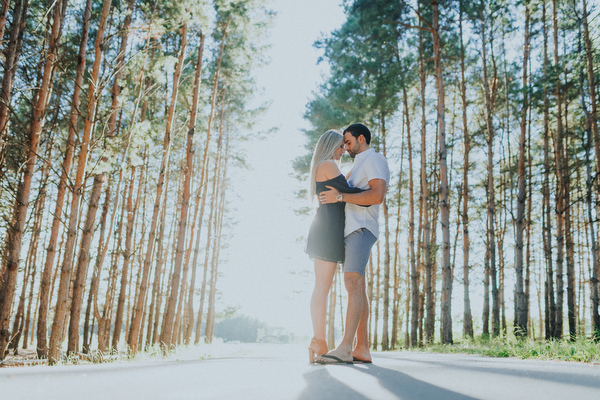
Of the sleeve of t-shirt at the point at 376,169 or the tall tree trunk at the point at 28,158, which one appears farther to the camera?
the tall tree trunk at the point at 28,158

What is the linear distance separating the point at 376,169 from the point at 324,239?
0.72 metres

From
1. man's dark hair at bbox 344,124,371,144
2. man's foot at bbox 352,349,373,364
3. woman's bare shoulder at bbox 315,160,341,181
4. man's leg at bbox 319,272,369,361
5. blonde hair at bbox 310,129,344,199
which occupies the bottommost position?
man's foot at bbox 352,349,373,364

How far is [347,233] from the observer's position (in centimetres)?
308

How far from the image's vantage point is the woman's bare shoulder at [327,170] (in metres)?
3.12

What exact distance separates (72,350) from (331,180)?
847 cm

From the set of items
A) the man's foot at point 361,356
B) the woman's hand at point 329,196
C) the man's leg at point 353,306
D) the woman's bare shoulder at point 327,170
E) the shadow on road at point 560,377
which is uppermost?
the woman's bare shoulder at point 327,170

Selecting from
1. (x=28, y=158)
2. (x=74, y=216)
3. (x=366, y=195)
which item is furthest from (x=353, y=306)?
(x=28, y=158)

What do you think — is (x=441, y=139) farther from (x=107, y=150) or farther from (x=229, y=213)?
(x=229, y=213)

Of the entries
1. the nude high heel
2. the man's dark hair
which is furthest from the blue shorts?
the man's dark hair

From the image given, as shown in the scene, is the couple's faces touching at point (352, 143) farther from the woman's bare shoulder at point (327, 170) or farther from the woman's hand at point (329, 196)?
the woman's hand at point (329, 196)

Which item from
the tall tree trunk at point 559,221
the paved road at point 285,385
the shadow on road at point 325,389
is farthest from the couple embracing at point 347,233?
the tall tree trunk at point 559,221

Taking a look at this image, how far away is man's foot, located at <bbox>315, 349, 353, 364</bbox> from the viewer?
9.00 ft

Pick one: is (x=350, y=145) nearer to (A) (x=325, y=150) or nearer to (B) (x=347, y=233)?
(A) (x=325, y=150)

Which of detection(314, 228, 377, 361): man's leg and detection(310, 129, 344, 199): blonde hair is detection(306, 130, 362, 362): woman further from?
detection(314, 228, 377, 361): man's leg
